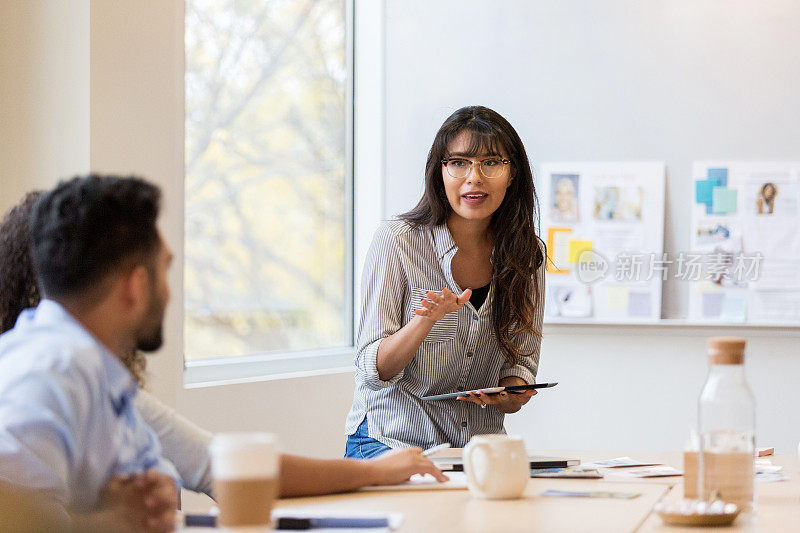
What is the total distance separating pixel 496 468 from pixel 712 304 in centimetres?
242

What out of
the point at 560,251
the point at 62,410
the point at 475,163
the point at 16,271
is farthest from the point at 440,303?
the point at 560,251

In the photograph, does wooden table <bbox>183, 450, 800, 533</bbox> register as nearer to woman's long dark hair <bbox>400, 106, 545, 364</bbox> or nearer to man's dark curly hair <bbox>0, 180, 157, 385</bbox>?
man's dark curly hair <bbox>0, 180, 157, 385</bbox>

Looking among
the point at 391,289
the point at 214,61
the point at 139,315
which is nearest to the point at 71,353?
the point at 139,315

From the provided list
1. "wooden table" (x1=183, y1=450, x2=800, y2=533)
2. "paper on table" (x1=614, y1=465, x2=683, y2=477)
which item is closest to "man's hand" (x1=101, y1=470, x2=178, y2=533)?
"wooden table" (x1=183, y1=450, x2=800, y2=533)

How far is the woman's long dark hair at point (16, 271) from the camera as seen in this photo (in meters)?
1.64

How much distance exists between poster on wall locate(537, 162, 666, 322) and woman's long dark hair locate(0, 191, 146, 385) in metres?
2.55

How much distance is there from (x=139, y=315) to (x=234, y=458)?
0.24 metres

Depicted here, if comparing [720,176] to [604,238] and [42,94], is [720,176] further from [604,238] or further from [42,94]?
[42,94]

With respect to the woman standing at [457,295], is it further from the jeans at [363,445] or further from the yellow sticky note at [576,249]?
the yellow sticky note at [576,249]

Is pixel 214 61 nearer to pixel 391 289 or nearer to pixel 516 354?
pixel 391 289

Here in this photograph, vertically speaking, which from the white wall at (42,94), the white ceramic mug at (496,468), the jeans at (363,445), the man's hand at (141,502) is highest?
the white wall at (42,94)

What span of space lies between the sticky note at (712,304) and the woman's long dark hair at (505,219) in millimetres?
1343

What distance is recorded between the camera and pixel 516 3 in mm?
4070

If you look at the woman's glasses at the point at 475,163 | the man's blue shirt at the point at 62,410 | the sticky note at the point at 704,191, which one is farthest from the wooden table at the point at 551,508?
the sticky note at the point at 704,191
